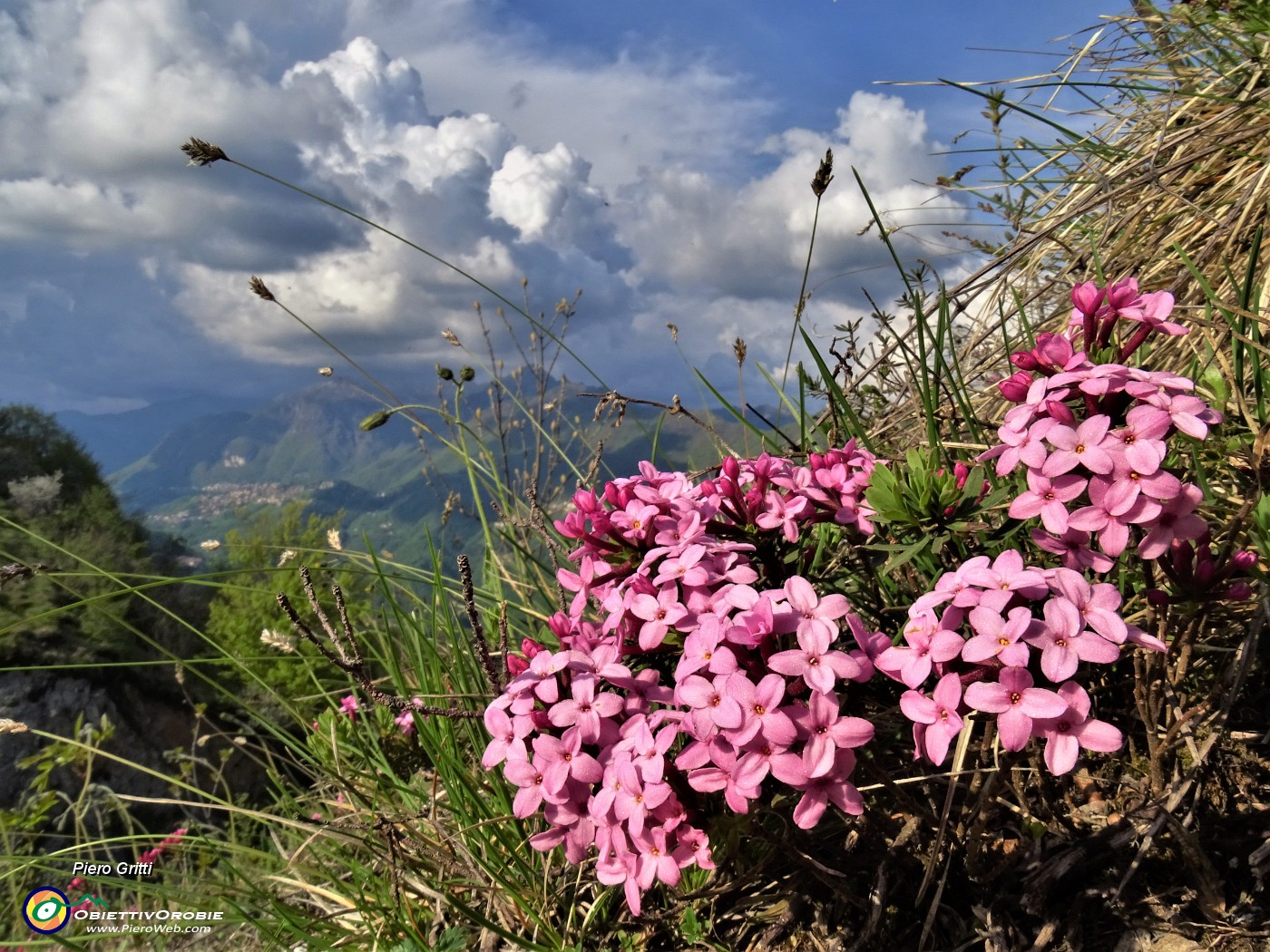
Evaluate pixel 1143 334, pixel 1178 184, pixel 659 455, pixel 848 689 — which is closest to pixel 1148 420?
pixel 1143 334

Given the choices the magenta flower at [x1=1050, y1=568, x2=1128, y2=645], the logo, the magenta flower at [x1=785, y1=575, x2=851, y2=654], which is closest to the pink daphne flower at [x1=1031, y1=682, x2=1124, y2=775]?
the magenta flower at [x1=1050, y1=568, x2=1128, y2=645]

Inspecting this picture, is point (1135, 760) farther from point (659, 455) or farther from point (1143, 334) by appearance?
point (659, 455)

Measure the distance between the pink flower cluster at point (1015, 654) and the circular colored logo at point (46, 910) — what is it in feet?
13.6

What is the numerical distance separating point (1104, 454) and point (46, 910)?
4813mm

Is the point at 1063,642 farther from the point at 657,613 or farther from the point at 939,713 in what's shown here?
the point at 657,613

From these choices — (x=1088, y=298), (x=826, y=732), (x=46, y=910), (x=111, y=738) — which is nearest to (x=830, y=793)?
(x=826, y=732)

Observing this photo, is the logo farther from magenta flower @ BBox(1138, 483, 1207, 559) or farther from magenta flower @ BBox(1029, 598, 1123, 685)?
magenta flower @ BBox(1138, 483, 1207, 559)

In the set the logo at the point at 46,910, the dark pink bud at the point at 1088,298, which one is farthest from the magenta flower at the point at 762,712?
the logo at the point at 46,910

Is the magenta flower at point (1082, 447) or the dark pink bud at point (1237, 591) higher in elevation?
the magenta flower at point (1082, 447)

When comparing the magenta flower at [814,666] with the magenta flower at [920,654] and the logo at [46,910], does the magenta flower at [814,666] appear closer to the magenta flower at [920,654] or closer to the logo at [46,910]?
the magenta flower at [920,654]

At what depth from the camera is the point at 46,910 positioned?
3.69 m

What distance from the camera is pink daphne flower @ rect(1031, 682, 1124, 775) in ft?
4.50

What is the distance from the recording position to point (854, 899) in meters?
1.89

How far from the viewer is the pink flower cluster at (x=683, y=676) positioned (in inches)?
57.1
